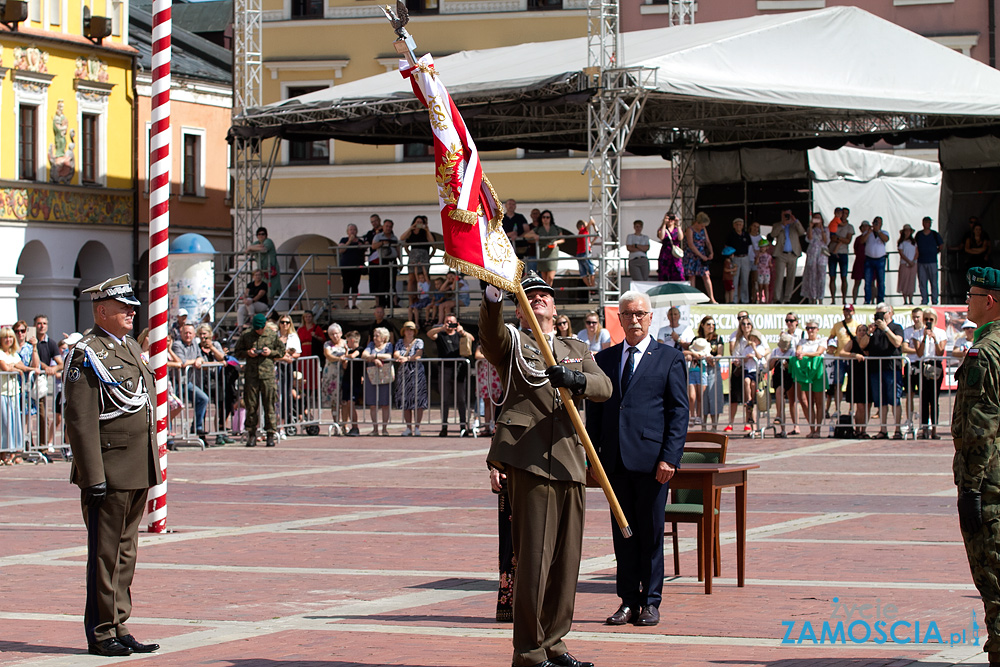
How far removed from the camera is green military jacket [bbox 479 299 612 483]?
7.31 m

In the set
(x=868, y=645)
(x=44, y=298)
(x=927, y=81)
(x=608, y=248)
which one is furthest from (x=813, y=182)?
(x=868, y=645)

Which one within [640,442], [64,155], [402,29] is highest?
[64,155]

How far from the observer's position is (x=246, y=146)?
3109 cm

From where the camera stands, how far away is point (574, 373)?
7.36 metres

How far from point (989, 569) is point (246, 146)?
25.9 metres

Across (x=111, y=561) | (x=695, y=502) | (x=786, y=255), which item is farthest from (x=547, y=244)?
(x=111, y=561)

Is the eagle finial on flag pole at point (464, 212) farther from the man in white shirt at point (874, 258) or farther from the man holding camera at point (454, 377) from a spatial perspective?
the man in white shirt at point (874, 258)

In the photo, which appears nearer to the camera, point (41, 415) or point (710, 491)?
point (710, 491)

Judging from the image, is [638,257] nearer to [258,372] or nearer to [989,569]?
[258,372]

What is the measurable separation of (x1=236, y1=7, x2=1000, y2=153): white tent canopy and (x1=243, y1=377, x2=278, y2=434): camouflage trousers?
23.7 feet

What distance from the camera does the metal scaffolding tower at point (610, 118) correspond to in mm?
24641

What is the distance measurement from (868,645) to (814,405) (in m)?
Answer: 14.1

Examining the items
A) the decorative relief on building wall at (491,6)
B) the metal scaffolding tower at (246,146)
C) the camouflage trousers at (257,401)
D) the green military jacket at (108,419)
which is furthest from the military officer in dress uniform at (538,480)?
the decorative relief on building wall at (491,6)

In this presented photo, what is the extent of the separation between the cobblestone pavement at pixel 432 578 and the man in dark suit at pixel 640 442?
0.29 metres
